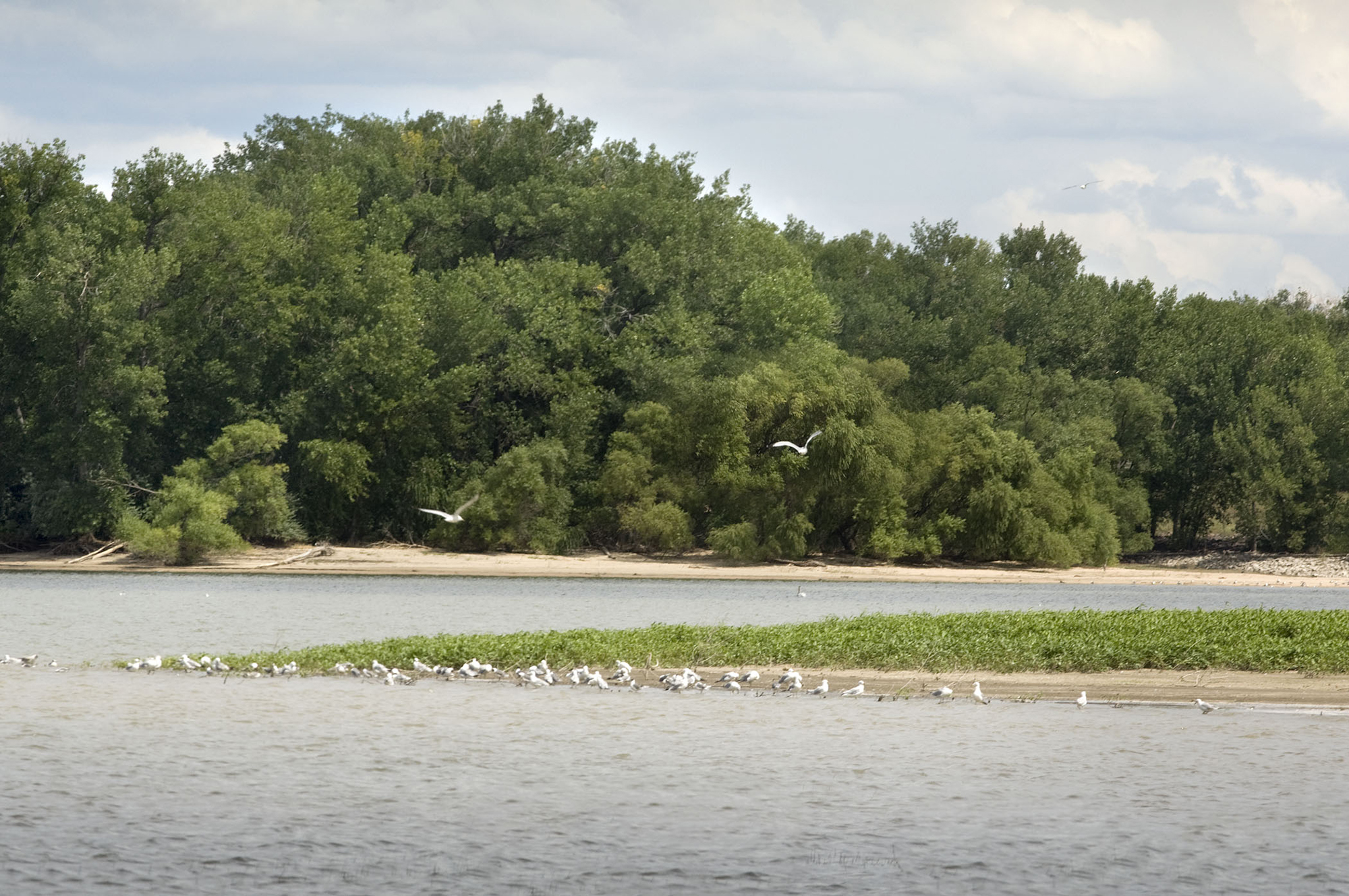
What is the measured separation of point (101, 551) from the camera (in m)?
62.5

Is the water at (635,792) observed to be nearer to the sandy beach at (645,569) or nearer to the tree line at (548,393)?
the sandy beach at (645,569)

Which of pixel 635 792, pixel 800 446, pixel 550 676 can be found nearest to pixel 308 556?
pixel 800 446

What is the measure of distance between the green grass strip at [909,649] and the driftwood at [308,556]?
118 ft

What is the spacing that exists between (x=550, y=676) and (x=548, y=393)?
1766 inches

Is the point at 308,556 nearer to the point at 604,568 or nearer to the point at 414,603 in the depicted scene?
the point at 604,568

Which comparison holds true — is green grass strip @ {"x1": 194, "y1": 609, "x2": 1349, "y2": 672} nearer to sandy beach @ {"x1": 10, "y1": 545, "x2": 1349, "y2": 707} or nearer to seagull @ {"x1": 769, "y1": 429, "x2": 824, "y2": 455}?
seagull @ {"x1": 769, "y1": 429, "x2": 824, "y2": 455}

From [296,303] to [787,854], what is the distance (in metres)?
59.1

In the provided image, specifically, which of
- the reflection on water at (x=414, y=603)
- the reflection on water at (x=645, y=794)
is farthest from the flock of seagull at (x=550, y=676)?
the reflection on water at (x=414, y=603)

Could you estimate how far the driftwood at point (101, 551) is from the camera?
2435 inches

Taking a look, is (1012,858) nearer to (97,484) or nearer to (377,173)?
(97,484)

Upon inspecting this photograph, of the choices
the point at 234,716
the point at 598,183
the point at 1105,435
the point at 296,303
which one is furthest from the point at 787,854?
the point at 598,183

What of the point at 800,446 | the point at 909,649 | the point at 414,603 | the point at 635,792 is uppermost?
the point at 800,446

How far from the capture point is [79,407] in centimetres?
6191

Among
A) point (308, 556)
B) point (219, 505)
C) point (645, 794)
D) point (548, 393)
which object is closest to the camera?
point (645, 794)
